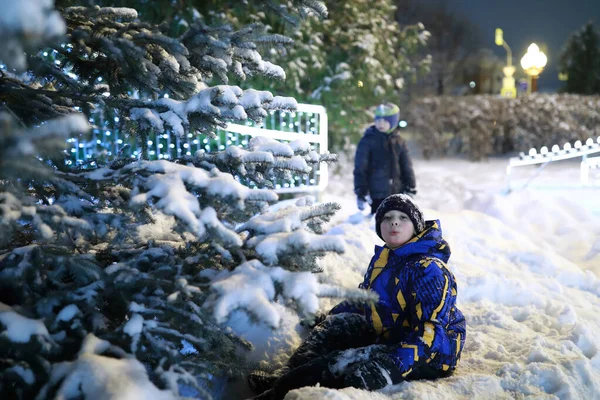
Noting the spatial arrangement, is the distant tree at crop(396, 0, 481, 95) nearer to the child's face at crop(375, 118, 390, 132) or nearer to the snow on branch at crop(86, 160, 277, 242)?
the child's face at crop(375, 118, 390, 132)

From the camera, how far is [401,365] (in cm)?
232

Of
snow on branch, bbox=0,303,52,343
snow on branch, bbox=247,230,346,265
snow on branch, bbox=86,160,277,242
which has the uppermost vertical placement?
snow on branch, bbox=86,160,277,242

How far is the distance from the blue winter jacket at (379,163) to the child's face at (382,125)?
0.05 metres

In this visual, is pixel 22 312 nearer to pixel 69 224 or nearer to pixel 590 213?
pixel 69 224

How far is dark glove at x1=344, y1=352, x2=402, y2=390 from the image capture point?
2238 mm

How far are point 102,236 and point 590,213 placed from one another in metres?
6.68

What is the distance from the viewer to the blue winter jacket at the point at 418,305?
7.84 feet

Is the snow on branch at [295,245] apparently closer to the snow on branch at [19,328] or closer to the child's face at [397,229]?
the snow on branch at [19,328]

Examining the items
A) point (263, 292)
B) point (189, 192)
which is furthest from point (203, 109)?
point (263, 292)

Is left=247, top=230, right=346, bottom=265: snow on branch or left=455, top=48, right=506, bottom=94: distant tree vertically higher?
left=455, top=48, right=506, bottom=94: distant tree

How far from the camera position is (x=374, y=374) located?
89.0 inches

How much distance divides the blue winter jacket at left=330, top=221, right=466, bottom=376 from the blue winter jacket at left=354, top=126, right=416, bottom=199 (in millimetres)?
2927

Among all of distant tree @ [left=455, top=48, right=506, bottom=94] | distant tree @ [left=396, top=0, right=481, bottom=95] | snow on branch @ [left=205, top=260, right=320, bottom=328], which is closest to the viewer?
snow on branch @ [left=205, top=260, right=320, bottom=328]

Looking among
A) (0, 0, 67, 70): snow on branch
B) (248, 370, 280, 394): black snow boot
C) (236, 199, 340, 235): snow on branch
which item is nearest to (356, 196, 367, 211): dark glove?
(248, 370, 280, 394): black snow boot
